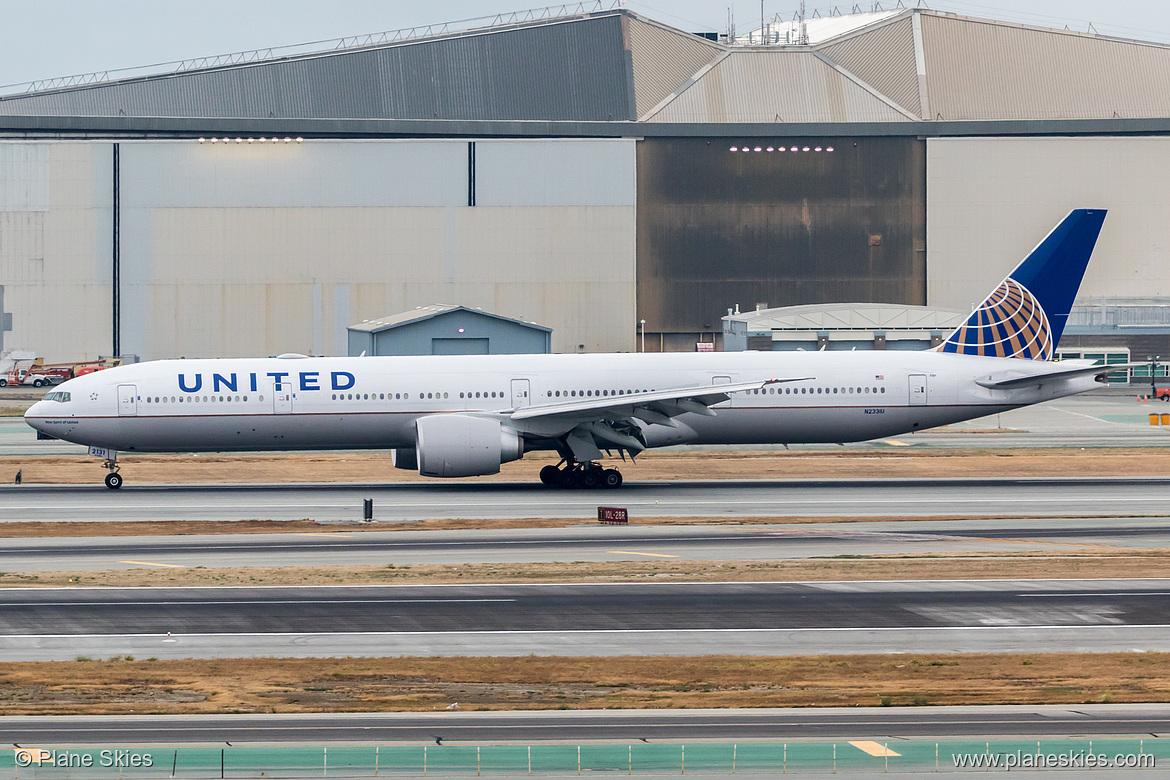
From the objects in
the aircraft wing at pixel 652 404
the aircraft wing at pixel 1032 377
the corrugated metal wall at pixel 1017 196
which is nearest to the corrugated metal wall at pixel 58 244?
the corrugated metal wall at pixel 1017 196

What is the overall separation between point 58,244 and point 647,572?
8212 cm

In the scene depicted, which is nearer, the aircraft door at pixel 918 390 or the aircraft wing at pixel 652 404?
the aircraft wing at pixel 652 404

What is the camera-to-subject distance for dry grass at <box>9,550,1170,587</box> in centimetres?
2795

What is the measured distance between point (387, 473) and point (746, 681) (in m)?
30.7

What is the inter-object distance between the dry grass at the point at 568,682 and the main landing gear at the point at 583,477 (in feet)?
72.4

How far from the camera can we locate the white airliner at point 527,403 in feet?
139

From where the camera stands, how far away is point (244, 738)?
1700 centimetres

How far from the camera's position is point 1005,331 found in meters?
46.8

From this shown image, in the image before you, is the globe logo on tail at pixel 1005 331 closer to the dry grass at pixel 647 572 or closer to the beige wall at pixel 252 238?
the dry grass at pixel 647 572

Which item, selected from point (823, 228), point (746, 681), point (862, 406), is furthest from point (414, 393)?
point (823, 228)

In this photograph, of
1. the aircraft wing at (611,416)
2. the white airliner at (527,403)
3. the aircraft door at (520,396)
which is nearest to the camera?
the aircraft wing at (611,416)

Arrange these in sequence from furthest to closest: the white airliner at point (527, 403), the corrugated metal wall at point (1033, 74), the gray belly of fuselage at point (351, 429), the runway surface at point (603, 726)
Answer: the corrugated metal wall at point (1033, 74) → the gray belly of fuselage at point (351, 429) → the white airliner at point (527, 403) → the runway surface at point (603, 726)

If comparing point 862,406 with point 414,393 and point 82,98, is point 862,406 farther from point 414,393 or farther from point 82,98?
point 82,98

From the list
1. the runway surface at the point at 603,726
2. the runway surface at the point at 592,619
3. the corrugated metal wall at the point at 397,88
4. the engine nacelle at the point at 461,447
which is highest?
the corrugated metal wall at the point at 397,88
